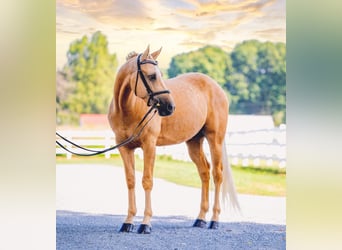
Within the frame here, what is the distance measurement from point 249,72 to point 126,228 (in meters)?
1.49

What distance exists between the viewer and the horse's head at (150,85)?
13.4 ft

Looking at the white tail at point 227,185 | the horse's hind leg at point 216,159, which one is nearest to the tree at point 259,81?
the horse's hind leg at point 216,159

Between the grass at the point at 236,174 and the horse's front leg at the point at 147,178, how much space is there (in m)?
0.08

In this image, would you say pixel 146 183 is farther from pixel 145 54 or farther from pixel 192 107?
pixel 145 54

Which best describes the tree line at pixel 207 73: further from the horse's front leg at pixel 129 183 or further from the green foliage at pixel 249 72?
the horse's front leg at pixel 129 183

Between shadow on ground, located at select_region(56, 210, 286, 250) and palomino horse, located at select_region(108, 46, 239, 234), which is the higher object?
palomino horse, located at select_region(108, 46, 239, 234)

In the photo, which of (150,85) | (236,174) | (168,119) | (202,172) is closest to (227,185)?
(236,174)

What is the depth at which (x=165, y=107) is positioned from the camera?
4121mm

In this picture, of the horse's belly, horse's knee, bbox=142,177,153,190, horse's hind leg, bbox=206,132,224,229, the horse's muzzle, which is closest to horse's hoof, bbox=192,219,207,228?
horse's hind leg, bbox=206,132,224,229

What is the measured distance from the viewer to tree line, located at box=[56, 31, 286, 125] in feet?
14.0

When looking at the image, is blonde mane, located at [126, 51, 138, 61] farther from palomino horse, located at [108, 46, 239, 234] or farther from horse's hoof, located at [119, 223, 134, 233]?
horse's hoof, located at [119, 223, 134, 233]

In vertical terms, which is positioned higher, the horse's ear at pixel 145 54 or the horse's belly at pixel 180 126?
the horse's ear at pixel 145 54

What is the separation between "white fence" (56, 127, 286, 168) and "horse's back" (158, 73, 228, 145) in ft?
0.34
